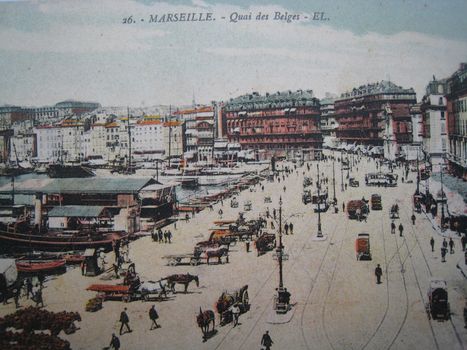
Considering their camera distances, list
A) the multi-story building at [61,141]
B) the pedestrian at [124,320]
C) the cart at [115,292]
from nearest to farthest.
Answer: the pedestrian at [124,320] → the cart at [115,292] → the multi-story building at [61,141]

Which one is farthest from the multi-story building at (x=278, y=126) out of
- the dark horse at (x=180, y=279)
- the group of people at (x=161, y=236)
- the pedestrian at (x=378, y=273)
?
the dark horse at (x=180, y=279)

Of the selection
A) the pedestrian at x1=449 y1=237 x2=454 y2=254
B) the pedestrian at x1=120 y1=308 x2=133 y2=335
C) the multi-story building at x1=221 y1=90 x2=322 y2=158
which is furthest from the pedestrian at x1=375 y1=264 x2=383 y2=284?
the multi-story building at x1=221 y1=90 x2=322 y2=158

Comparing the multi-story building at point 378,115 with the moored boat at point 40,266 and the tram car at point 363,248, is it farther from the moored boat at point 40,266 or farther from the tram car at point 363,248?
the moored boat at point 40,266

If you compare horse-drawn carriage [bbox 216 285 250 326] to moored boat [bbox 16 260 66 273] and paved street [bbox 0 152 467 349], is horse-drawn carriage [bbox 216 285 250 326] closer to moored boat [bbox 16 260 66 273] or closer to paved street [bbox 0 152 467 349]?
paved street [bbox 0 152 467 349]

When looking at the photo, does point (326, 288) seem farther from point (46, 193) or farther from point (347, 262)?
point (46, 193)

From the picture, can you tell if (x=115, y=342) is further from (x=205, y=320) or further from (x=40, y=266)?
(x=40, y=266)

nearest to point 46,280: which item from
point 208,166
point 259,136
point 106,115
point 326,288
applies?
point 106,115
